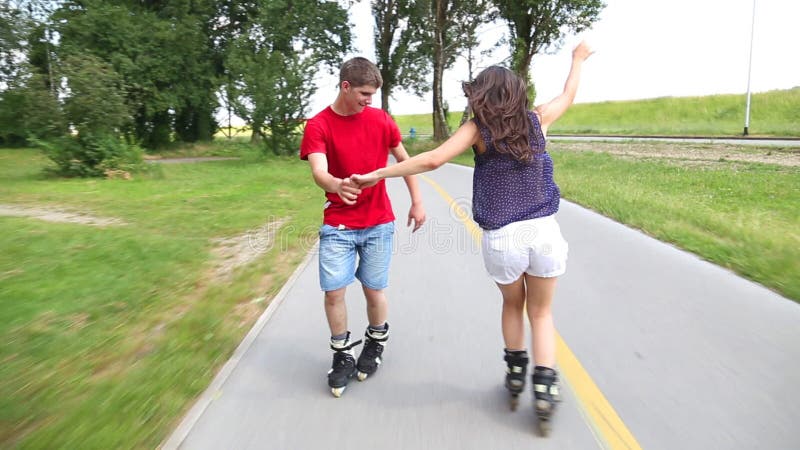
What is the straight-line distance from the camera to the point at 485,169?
3.18 metres

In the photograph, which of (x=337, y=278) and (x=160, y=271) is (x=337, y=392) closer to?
(x=337, y=278)

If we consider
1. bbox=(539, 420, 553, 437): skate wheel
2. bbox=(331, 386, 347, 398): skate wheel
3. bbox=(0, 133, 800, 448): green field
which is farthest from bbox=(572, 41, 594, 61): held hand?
bbox=(0, 133, 800, 448): green field

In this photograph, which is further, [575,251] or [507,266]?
[575,251]

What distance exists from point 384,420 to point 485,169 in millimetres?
1505

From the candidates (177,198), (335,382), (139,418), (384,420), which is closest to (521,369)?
(384,420)

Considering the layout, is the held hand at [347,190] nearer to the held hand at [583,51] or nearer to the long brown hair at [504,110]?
the long brown hair at [504,110]

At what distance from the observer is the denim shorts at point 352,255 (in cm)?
364

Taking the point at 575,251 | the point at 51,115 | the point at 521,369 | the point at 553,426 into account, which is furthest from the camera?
the point at 51,115

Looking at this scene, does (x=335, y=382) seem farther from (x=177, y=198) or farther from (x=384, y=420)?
(x=177, y=198)

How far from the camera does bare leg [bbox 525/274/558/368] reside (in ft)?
10.5

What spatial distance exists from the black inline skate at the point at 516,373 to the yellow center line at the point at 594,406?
0.38m

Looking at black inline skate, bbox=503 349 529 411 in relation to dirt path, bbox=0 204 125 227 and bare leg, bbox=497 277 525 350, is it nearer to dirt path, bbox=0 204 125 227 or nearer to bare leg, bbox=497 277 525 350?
bare leg, bbox=497 277 525 350

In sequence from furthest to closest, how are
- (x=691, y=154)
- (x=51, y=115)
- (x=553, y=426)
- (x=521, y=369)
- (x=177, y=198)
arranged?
(x=691, y=154), (x=51, y=115), (x=177, y=198), (x=521, y=369), (x=553, y=426)

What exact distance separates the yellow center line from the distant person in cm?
30
